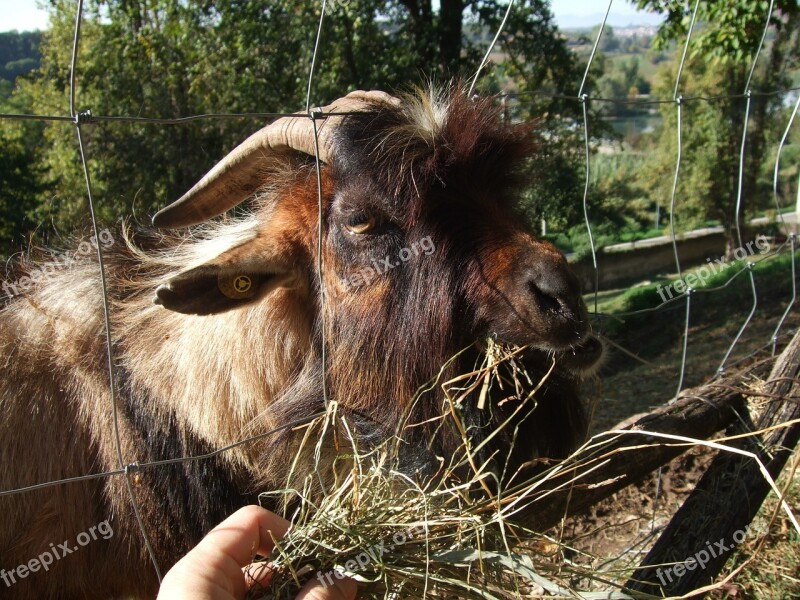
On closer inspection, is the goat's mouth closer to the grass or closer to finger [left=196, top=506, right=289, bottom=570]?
finger [left=196, top=506, right=289, bottom=570]

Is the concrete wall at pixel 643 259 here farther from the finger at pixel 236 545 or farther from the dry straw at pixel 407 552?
the finger at pixel 236 545

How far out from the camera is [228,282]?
2.63 m

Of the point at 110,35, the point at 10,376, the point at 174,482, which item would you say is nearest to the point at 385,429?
the point at 174,482

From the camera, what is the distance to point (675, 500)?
4.45 m

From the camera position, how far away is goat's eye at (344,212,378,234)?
269 centimetres

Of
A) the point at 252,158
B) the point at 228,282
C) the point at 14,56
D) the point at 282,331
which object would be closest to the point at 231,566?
the point at 228,282

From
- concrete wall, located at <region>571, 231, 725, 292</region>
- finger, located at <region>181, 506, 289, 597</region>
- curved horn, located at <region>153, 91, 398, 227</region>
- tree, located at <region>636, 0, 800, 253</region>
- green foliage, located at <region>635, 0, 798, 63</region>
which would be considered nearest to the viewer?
finger, located at <region>181, 506, 289, 597</region>

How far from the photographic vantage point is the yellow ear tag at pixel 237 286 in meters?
2.62

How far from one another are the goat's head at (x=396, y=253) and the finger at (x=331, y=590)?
931mm

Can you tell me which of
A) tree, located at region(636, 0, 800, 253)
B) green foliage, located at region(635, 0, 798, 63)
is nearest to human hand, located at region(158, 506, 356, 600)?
green foliage, located at region(635, 0, 798, 63)

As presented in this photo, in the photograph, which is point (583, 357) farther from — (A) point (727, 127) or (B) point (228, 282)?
(A) point (727, 127)

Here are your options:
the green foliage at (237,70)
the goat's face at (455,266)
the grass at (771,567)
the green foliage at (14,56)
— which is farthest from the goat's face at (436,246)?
the green foliage at (14,56)

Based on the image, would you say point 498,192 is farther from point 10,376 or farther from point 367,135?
point 10,376

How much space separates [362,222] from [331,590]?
55.9 inches
